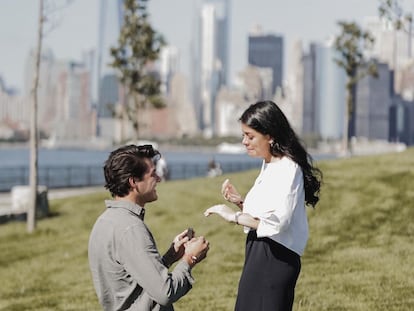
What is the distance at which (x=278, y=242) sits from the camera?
202 inches

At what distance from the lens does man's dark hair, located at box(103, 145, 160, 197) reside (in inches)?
180

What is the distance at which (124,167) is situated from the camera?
4559mm

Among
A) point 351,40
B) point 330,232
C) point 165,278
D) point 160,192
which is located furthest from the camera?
point 351,40

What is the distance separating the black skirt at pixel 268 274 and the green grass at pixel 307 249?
514 centimetres

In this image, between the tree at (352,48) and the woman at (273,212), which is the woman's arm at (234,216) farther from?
the tree at (352,48)

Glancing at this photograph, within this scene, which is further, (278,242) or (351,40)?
(351,40)

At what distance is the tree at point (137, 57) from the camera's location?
4050cm

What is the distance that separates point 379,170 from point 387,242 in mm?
6517

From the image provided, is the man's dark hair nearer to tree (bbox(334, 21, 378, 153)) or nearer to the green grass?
the green grass

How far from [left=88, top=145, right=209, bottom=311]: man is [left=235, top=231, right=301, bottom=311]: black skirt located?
566 mm

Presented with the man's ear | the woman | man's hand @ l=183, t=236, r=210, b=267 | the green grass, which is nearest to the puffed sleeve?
the woman

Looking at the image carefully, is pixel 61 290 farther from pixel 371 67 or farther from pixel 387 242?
pixel 371 67

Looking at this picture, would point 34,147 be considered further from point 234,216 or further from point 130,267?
point 130,267

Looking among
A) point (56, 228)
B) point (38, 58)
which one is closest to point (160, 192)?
point (56, 228)
